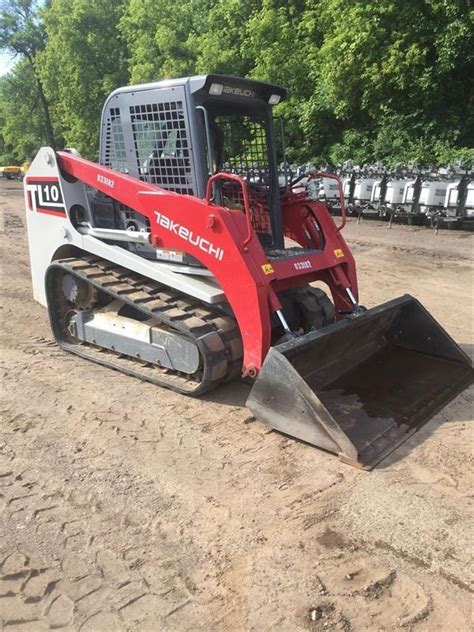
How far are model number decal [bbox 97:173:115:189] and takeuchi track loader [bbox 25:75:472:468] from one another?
0.04 feet

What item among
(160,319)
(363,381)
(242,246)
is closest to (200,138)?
(242,246)

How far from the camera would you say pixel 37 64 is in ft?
116

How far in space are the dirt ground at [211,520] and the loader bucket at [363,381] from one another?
0.13 metres

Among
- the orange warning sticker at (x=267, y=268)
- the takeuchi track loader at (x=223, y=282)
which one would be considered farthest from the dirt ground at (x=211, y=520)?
the orange warning sticker at (x=267, y=268)

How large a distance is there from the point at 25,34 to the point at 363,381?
41.7 meters

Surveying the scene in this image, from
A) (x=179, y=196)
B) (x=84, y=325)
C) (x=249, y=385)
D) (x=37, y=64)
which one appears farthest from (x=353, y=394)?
(x=37, y=64)

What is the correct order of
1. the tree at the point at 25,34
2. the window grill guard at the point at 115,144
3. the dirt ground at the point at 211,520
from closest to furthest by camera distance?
1. the dirt ground at the point at 211,520
2. the window grill guard at the point at 115,144
3. the tree at the point at 25,34

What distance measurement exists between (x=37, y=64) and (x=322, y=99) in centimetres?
2360

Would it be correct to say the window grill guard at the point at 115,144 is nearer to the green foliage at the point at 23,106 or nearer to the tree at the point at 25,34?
the tree at the point at 25,34

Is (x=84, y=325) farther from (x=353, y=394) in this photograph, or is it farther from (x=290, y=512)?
(x=290, y=512)

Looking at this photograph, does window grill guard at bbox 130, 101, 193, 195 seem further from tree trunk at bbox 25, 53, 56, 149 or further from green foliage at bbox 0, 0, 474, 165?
tree trunk at bbox 25, 53, 56, 149

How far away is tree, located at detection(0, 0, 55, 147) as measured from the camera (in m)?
38.3

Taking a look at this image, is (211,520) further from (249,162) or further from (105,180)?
(249,162)

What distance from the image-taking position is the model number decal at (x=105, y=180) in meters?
4.71
